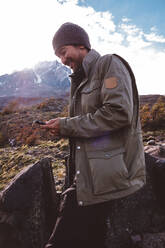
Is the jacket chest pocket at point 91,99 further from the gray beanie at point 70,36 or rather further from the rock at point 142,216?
the rock at point 142,216

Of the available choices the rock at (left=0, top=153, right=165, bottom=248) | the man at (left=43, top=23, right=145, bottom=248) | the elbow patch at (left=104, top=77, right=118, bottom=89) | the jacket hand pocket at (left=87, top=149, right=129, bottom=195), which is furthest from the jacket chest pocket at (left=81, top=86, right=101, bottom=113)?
the rock at (left=0, top=153, right=165, bottom=248)

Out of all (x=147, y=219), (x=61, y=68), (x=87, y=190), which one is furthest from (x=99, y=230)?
(x=61, y=68)

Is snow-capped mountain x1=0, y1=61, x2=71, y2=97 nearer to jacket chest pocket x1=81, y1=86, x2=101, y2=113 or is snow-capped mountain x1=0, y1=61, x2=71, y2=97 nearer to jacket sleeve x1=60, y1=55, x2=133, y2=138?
jacket chest pocket x1=81, y1=86, x2=101, y2=113

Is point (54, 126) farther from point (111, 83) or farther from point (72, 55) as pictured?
point (72, 55)

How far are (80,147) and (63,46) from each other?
1070 mm

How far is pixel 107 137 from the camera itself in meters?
1.42

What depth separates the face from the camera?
1.79 metres

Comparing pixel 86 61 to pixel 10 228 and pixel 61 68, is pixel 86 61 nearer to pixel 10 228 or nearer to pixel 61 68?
pixel 10 228

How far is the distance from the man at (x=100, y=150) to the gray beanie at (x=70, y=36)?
333mm

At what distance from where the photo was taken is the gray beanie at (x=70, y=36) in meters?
1.83

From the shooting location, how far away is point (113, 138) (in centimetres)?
142

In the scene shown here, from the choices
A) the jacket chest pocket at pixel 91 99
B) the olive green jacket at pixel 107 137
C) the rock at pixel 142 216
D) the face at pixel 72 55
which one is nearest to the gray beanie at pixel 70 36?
the face at pixel 72 55

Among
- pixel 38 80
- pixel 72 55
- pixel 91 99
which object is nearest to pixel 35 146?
pixel 72 55

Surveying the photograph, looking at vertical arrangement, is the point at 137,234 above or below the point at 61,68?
below
